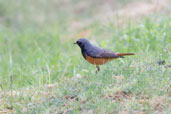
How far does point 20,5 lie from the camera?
49.0 feet

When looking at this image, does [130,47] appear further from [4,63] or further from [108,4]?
[108,4]

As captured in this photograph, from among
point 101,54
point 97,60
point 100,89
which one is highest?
point 101,54

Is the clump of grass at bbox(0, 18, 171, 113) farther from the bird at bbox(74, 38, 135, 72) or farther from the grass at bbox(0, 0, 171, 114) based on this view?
the bird at bbox(74, 38, 135, 72)

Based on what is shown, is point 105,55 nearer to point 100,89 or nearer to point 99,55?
point 99,55

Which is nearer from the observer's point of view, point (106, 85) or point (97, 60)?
point (106, 85)

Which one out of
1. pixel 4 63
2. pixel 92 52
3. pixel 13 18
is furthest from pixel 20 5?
pixel 92 52

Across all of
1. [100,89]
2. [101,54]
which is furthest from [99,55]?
[100,89]

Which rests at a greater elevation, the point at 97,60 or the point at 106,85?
the point at 97,60

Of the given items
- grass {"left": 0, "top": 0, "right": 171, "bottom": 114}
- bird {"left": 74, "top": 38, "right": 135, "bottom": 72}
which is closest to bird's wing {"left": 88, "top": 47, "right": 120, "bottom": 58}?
bird {"left": 74, "top": 38, "right": 135, "bottom": 72}

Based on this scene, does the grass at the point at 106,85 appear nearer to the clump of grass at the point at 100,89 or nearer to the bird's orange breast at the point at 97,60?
the clump of grass at the point at 100,89

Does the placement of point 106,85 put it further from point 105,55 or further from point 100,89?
point 105,55

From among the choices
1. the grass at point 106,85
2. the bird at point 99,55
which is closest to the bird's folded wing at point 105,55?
the bird at point 99,55

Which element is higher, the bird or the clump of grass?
the bird

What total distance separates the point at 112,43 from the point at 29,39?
3.71m
